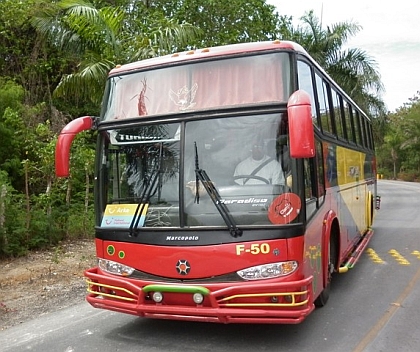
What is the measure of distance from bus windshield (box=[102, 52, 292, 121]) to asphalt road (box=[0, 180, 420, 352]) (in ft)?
7.65

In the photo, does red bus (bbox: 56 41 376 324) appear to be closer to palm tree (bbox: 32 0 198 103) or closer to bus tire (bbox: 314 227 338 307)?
bus tire (bbox: 314 227 338 307)

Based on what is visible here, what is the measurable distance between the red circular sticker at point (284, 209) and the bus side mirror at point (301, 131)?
2.05ft

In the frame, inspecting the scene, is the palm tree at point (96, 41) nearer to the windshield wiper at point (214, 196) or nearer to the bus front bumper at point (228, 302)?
the windshield wiper at point (214, 196)

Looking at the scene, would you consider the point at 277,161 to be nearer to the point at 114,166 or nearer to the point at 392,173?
the point at 114,166

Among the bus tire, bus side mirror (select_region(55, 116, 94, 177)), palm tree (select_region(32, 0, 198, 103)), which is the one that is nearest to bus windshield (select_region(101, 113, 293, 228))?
bus side mirror (select_region(55, 116, 94, 177))

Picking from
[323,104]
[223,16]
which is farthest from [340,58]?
[323,104]

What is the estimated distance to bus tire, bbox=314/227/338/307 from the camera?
20.2 feet

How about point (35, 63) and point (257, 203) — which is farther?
point (35, 63)

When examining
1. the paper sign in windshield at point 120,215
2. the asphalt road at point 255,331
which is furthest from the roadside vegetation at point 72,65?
the paper sign in windshield at point 120,215

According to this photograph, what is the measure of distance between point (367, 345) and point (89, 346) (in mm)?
2742

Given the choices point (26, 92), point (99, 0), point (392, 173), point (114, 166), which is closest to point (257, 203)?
point (114, 166)

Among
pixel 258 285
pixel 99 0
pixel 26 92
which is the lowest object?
pixel 258 285

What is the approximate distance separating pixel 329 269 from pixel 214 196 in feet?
7.50

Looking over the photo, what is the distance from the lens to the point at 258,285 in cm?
468
